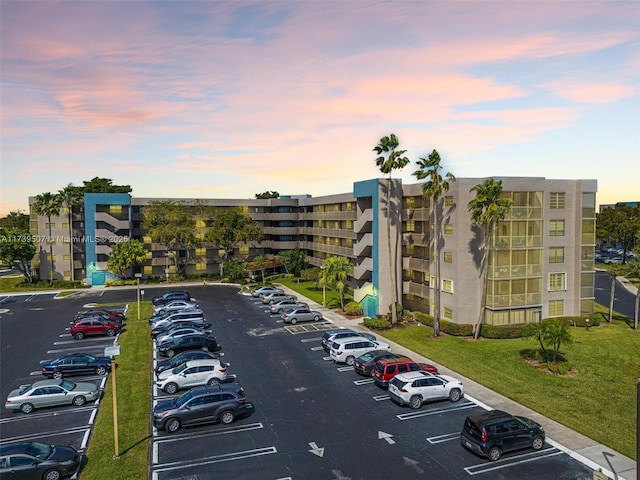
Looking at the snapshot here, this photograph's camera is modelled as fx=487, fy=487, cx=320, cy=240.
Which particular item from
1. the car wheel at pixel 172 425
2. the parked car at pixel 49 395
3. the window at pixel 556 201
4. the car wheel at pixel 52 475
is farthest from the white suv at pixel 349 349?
the window at pixel 556 201

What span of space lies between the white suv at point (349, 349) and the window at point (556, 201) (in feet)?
82.3

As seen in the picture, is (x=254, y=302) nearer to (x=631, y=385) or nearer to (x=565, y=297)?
(x=565, y=297)

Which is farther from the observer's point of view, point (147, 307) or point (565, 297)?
point (147, 307)

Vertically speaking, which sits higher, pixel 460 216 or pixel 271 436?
pixel 460 216

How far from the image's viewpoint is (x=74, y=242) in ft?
273

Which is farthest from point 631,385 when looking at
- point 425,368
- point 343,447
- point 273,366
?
point 273,366

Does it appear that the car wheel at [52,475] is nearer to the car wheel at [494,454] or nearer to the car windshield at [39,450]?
the car windshield at [39,450]

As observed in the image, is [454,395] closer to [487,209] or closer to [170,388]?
[170,388]

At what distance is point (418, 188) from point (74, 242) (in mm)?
60654

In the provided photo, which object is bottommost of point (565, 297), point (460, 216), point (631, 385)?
point (631, 385)

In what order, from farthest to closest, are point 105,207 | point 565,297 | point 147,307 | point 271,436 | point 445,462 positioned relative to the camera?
point 105,207 < point 147,307 < point 565,297 < point 271,436 < point 445,462

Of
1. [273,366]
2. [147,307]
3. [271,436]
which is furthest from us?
[147,307]

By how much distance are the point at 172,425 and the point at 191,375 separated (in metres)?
6.78

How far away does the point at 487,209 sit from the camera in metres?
43.8
